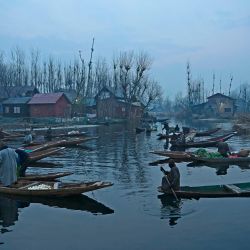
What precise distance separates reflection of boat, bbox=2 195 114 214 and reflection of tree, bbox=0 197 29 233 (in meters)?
0.21

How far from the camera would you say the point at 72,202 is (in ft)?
42.2

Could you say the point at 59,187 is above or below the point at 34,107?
below

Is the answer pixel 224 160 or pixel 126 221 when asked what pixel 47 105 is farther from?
pixel 126 221

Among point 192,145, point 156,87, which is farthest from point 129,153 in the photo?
point 156,87

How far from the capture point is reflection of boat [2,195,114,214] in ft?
40.7

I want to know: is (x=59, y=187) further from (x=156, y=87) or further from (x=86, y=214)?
(x=156, y=87)

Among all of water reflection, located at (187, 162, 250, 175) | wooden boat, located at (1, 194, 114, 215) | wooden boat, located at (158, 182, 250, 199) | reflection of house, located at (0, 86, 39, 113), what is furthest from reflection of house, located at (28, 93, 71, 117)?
wooden boat, located at (158, 182, 250, 199)

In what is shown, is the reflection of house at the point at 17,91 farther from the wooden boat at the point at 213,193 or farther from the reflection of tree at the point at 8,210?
the wooden boat at the point at 213,193

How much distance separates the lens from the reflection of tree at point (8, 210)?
11.1 meters

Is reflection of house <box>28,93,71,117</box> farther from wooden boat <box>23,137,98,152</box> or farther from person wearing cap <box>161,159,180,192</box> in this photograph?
person wearing cap <box>161,159,180,192</box>

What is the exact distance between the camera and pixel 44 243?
9.56m

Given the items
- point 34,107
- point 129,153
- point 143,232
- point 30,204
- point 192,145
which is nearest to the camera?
point 143,232

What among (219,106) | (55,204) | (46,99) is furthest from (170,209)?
(219,106)

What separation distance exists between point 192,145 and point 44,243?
2094 cm
